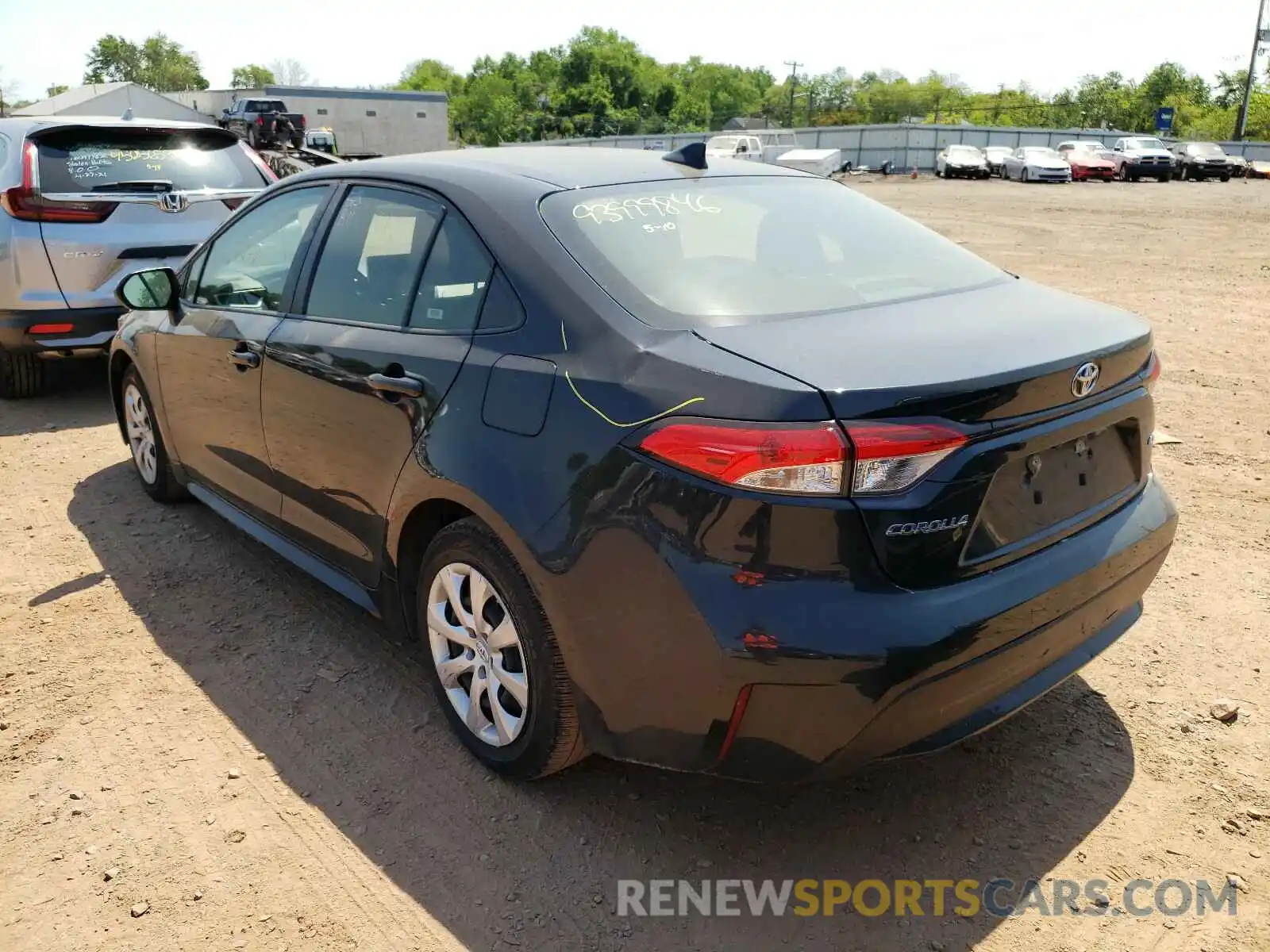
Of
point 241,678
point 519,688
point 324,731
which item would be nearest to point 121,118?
point 241,678

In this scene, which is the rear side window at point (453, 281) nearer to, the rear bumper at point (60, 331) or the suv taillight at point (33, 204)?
the rear bumper at point (60, 331)

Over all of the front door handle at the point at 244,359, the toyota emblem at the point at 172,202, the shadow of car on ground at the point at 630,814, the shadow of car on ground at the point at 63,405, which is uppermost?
the toyota emblem at the point at 172,202

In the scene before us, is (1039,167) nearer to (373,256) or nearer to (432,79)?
(373,256)

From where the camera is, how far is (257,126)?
3409cm

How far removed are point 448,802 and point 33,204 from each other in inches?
216

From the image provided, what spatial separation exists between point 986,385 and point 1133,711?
5.21 ft

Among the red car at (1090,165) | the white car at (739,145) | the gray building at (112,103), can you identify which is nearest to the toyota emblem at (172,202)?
the white car at (739,145)

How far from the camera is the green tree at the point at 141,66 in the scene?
128375mm

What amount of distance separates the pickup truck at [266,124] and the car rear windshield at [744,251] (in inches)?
1166

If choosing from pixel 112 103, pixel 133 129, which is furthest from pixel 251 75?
pixel 133 129

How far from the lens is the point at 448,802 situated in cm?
284

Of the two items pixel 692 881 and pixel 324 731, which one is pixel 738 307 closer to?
pixel 692 881

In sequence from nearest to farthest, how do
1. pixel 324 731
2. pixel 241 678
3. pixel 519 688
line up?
pixel 519 688, pixel 324 731, pixel 241 678

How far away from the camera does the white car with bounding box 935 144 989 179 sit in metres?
40.9
